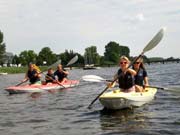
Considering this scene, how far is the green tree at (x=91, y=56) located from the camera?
156413 millimetres

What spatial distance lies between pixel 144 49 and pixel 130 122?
4.27 m

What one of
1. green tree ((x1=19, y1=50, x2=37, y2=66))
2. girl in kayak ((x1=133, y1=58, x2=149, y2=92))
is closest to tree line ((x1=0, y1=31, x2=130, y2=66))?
green tree ((x1=19, y1=50, x2=37, y2=66))

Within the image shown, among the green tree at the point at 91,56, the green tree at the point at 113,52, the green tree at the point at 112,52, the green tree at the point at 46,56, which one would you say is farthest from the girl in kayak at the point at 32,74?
the green tree at the point at 112,52

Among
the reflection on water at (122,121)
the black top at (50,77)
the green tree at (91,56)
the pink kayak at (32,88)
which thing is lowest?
the reflection on water at (122,121)

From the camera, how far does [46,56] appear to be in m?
132

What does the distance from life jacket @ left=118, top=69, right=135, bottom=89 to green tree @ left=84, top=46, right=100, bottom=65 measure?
137m

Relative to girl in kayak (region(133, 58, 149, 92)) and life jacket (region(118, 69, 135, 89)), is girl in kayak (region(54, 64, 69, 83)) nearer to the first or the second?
girl in kayak (region(133, 58, 149, 92))

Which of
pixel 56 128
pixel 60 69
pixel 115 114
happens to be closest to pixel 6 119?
pixel 56 128

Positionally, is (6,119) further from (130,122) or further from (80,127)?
(130,122)

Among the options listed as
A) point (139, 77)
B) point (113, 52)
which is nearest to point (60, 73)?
point (139, 77)

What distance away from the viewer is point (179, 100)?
18281mm

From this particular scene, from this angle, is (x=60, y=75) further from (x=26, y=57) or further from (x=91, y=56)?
(x=91, y=56)

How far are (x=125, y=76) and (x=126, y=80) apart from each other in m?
0.18

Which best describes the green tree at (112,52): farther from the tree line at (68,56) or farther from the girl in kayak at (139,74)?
the girl in kayak at (139,74)
